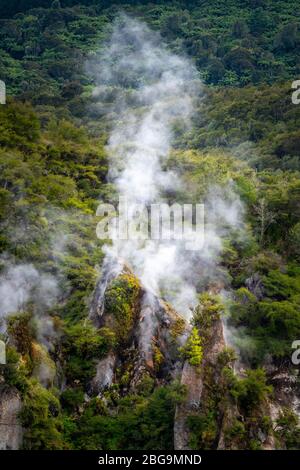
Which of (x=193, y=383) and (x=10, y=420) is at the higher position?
(x=193, y=383)

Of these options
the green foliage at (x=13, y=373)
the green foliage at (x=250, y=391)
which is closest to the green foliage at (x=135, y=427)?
the green foliage at (x=250, y=391)

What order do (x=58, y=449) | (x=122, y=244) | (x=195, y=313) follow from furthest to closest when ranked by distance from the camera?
(x=122, y=244) < (x=195, y=313) < (x=58, y=449)

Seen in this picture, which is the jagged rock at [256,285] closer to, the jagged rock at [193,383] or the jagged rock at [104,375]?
the jagged rock at [193,383]

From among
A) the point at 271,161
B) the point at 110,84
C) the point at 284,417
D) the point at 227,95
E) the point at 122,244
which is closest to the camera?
the point at 284,417

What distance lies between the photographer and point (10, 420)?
18.2 m

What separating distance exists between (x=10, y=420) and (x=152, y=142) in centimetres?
3532

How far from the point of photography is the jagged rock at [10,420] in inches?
709

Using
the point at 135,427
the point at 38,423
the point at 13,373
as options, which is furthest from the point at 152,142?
the point at 38,423

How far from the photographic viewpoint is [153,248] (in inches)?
1099

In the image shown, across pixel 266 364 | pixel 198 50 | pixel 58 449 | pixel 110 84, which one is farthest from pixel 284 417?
pixel 198 50

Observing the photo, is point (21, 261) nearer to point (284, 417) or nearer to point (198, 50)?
point (284, 417)

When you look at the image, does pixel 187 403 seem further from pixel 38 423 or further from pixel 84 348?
pixel 38 423

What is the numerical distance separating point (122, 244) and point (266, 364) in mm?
8373

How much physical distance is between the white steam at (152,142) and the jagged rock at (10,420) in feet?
25.5
